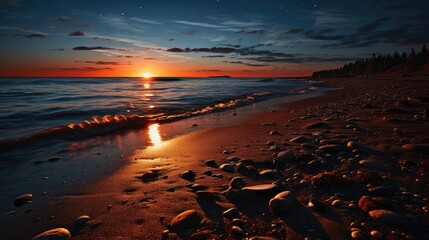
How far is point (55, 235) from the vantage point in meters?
2.12

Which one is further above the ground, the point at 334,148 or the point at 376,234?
the point at 334,148

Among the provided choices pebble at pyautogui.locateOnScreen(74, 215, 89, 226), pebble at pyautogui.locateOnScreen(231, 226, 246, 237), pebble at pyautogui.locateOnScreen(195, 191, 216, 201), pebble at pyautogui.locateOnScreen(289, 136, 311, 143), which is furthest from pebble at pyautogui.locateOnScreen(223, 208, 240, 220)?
pebble at pyautogui.locateOnScreen(289, 136, 311, 143)

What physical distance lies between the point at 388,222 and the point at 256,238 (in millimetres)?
1142

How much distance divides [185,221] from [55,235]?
1148 millimetres

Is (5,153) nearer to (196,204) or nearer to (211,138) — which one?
(211,138)

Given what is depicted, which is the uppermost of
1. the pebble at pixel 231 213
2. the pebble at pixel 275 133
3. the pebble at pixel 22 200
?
the pebble at pixel 275 133

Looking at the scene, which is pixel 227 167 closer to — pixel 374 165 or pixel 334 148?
pixel 334 148

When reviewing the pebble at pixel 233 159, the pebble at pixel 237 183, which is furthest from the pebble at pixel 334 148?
the pebble at pixel 237 183

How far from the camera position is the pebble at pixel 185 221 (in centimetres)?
220

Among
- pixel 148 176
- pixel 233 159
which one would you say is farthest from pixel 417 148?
pixel 148 176

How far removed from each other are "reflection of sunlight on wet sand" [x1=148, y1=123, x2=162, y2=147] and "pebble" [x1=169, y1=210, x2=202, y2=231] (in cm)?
335

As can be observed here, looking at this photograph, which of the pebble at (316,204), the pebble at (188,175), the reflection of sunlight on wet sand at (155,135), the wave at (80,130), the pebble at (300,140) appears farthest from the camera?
the wave at (80,130)

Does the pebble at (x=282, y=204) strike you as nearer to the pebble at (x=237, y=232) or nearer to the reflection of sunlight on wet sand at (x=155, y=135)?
the pebble at (x=237, y=232)

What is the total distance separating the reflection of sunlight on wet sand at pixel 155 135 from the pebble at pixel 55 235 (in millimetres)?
3321
